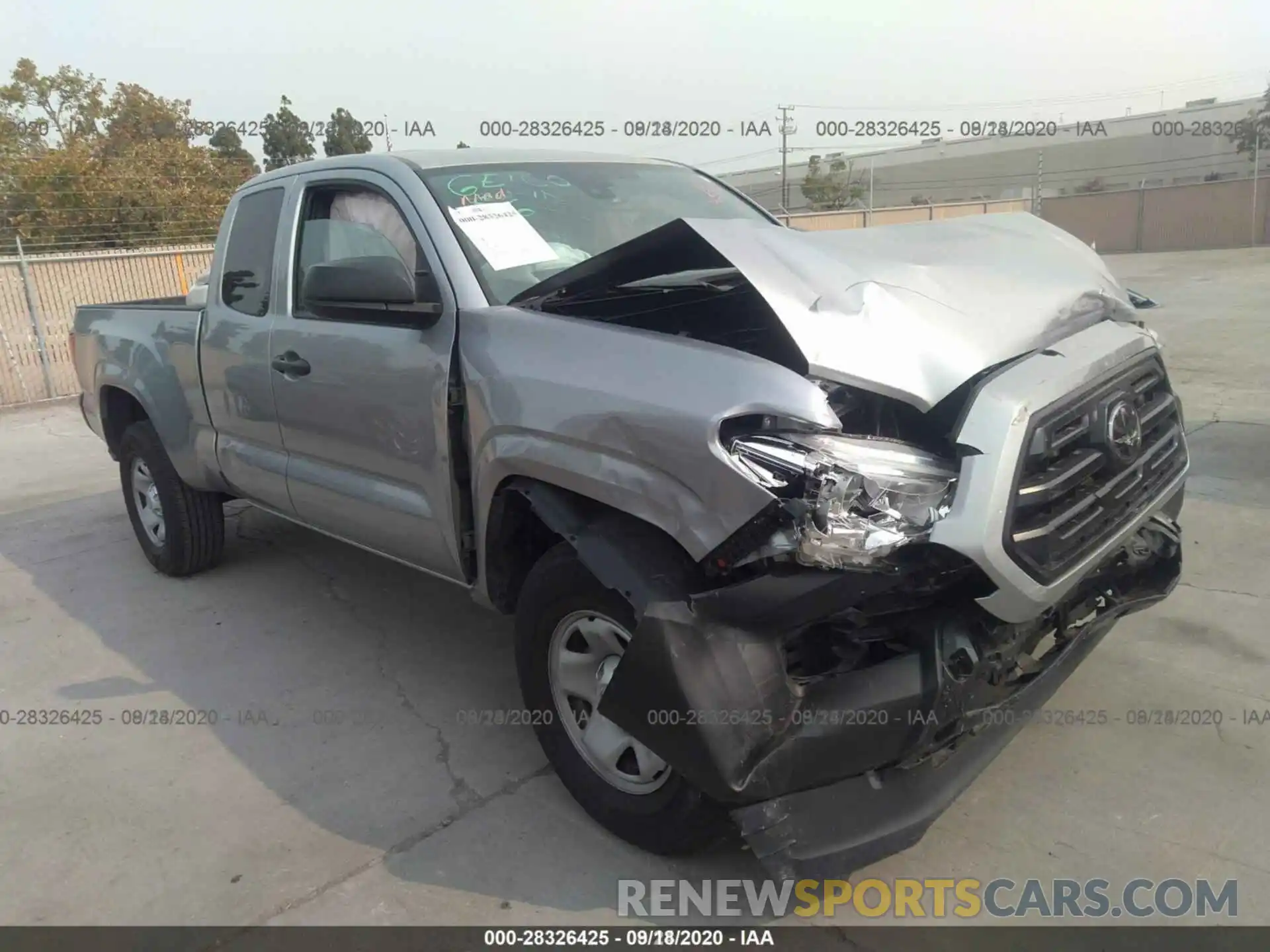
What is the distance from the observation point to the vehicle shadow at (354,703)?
2822mm

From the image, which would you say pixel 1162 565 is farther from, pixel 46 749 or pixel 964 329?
pixel 46 749

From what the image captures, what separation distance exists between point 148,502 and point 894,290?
15.5 ft

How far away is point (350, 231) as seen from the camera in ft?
12.4

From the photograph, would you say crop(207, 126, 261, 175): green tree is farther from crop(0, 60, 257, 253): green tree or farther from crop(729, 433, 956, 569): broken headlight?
crop(729, 433, 956, 569): broken headlight

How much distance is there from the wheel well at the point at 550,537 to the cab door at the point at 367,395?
0.72 ft

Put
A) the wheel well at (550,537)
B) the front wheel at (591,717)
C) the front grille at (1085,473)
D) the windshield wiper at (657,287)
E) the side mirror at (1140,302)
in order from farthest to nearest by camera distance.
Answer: the side mirror at (1140,302) < the windshield wiper at (657,287) < the front wheel at (591,717) < the wheel well at (550,537) < the front grille at (1085,473)

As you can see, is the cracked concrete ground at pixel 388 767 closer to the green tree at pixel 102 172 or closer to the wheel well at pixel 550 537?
the wheel well at pixel 550 537

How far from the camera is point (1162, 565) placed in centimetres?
310

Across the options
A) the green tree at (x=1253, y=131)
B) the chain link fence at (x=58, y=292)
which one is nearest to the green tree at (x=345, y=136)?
the chain link fence at (x=58, y=292)

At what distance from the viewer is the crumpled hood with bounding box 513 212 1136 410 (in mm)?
2312

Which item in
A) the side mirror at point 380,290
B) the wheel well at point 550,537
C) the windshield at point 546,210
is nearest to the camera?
the wheel well at point 550,537

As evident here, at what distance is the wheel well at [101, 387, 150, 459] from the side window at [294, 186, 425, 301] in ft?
A: 7.16

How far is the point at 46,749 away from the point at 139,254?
40.4 ft
